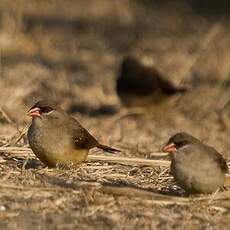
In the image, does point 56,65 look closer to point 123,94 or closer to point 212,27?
point 123,94

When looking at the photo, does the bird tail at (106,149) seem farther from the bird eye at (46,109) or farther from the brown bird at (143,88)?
the brown bird at (143,88)

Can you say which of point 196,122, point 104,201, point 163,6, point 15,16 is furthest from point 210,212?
point 163,6

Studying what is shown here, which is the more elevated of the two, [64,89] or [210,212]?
[210,212]

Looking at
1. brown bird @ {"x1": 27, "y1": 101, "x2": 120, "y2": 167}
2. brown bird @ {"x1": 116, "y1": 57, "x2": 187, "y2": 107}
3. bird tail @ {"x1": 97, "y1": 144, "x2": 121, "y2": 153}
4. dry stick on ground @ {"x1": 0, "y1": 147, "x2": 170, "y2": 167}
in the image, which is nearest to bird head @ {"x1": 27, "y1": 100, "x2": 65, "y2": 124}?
brown bird @ {"x1": 27, "y1": 101, "x2": 120, "y2": 167}

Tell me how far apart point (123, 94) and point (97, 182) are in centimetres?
685

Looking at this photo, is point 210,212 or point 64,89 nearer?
point 210,212

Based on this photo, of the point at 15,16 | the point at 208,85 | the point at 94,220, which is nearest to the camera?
the point at 94,220

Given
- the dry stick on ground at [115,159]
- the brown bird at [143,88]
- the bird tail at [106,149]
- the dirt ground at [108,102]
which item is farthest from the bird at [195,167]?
the brown bird at [143,88]

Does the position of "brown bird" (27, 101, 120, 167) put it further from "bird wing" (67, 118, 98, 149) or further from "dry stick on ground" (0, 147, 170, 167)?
"dry stick on ground" (0, 147, 170, 167)

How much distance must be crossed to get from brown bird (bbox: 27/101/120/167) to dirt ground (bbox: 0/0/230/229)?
193 mm

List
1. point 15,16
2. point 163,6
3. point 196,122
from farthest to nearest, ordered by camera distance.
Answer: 1. point 163,6
2. point 15,16
3. point 196,122

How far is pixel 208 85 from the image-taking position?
17078 millimetres

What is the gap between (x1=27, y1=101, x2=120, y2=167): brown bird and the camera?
31.3ft

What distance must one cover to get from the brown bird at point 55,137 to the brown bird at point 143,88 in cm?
545
